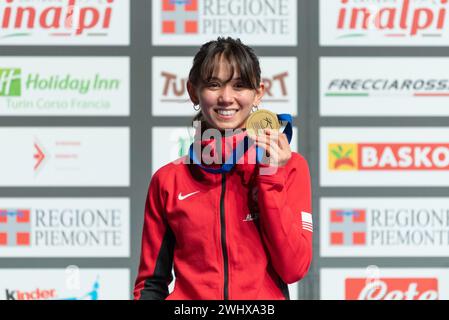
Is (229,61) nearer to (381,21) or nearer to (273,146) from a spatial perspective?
(273,146)

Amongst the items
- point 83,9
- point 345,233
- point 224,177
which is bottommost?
point 345,233

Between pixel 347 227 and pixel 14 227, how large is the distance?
1.44m

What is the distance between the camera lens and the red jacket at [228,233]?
3.11 ft

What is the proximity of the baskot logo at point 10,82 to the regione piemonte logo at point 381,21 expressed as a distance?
133cm

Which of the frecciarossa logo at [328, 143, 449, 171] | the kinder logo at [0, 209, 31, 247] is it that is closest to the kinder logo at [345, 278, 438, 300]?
the frecciarossa logo at [328, 143, 449, 171]

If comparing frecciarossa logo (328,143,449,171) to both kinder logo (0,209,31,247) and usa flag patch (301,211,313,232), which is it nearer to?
kinder logo (0,209,31,247)

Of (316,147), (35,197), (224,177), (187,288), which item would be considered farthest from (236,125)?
(35,197)

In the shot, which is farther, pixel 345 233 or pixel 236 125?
pixel 345 233

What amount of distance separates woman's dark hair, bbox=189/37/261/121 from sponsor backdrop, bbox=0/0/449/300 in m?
1.73

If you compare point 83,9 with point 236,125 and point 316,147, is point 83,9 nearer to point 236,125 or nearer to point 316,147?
point 316,147

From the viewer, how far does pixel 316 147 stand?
8.97ft

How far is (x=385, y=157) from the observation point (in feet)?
9.00

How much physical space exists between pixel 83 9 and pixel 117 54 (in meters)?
0.25

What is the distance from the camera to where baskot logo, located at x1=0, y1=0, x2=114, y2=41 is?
277 centimetres
